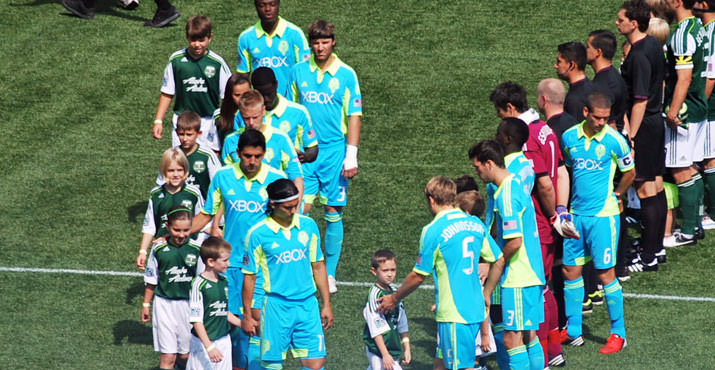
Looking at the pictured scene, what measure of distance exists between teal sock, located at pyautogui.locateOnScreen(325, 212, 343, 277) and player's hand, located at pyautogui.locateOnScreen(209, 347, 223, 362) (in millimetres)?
2672

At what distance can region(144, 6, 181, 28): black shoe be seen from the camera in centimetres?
1592

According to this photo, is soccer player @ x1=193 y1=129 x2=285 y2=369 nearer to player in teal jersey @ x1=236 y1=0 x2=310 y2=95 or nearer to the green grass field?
the green grass field

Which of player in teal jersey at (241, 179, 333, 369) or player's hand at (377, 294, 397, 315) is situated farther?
player's hand at (377, 294, 397, 315)

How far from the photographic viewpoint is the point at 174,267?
8391 millimetres

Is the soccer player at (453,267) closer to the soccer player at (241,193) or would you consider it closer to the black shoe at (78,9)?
the soccer player at (241,193)

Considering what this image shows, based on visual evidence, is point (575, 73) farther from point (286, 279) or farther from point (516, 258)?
point (286, 279)

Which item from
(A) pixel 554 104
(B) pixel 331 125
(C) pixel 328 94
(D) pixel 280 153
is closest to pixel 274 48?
(C) pixel 328 94

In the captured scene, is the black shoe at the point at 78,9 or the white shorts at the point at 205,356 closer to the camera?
the white shorts at the point at 205,356

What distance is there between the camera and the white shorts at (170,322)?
27.7ft

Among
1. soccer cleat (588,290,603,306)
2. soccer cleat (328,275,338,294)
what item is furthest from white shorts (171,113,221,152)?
soccer cleat (588,290,603,306)

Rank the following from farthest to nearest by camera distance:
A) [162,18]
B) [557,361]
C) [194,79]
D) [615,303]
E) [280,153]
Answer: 1. [162,18]
2. [194,79]
3. [615,303]
4. [557,361]
5. [280,153]

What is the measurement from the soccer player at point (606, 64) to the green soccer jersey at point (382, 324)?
9.57 feet

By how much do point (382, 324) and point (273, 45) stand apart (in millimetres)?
3927

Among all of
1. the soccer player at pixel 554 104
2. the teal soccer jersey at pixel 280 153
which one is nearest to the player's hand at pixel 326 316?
the teal soccer jersey at pixel 280 153
